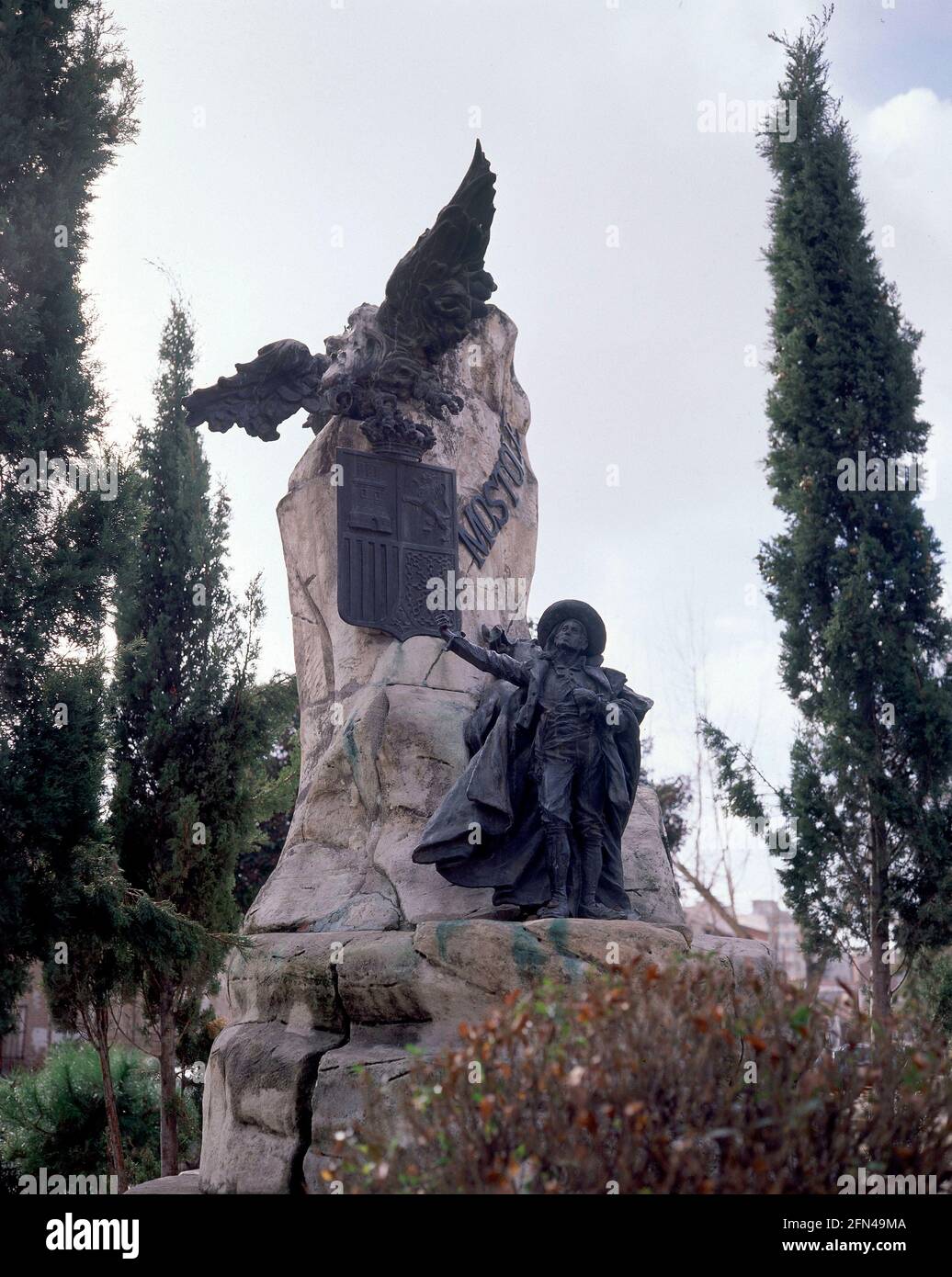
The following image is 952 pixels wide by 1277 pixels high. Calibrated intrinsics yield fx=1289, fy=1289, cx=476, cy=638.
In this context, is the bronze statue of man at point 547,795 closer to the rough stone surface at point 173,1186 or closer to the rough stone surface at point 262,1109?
the rough stone surface at point 262,1109

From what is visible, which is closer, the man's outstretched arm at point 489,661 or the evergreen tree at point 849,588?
the man's outstretched arm at point 489,661

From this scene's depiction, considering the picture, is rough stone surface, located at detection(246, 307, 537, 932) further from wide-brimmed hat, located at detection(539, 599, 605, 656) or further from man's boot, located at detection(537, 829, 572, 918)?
wide-brimmed hat, located at detection(539, 599, 605, 656)

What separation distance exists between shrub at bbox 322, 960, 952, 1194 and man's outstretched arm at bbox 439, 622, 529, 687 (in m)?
3.09

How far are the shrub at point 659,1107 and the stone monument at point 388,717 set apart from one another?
2.05 meters

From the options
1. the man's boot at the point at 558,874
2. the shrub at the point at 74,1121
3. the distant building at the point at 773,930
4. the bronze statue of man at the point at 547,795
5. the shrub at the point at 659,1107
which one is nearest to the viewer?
the shrub at the point at 659,1107

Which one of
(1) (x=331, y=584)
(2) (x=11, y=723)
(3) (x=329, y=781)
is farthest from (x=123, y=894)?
(1) (x=331, y=584)

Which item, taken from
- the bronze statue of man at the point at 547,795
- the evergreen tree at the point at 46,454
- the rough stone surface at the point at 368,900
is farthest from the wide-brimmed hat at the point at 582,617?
the evergreen tree at the point at 46,454

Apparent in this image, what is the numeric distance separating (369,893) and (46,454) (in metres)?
3.97

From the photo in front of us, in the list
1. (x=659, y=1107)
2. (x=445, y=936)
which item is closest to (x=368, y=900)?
(x=445, y=936)

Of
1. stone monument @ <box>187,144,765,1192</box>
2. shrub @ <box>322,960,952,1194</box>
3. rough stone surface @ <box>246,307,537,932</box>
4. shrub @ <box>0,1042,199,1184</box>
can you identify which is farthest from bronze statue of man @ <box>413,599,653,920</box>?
shrub @ <box>0,1042,199,1184</box>

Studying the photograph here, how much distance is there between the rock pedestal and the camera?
5.83 meters

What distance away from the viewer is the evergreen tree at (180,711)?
1148cm
